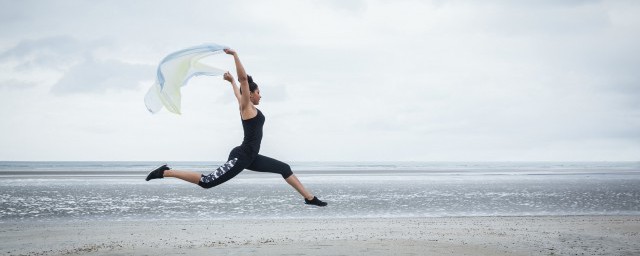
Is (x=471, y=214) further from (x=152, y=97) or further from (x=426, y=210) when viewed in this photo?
(x=152, y=97)

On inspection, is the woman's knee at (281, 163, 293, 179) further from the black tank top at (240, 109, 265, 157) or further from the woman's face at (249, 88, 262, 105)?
the woman's face at (249, 88, 262, 105)

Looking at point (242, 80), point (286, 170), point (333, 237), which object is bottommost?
point (333, 237)

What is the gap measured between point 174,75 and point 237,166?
173cm

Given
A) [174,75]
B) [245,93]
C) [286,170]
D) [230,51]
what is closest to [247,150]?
[286,170]

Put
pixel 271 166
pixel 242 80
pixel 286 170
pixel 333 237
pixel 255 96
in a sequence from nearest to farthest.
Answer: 1. pixel 242 80
2. pixel 255 96
3. pixel 271 166
4. pixel 286 170
5. pixel 333 237

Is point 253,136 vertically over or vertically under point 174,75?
under

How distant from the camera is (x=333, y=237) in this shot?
18.0 m

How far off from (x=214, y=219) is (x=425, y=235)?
8.93 meters

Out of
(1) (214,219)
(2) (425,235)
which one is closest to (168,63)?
(2) (425,235)

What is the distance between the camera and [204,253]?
14.9 m

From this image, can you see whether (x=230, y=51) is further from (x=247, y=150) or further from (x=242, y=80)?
(x=247, y=150)

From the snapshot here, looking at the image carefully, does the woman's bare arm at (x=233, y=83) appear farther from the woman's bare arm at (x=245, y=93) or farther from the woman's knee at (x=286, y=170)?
the woman's knee at (x=286, y=170)

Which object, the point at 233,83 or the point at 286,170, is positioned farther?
the point at 286,170

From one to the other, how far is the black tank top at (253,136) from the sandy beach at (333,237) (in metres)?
7.12
